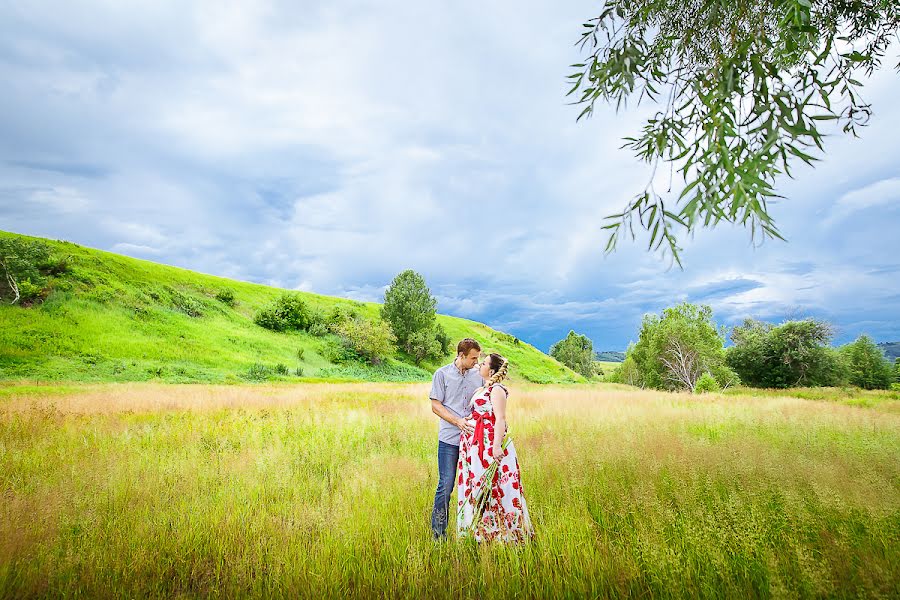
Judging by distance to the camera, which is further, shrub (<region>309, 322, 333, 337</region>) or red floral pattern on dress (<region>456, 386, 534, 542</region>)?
shrub (<region>309, 322, 333, 337</region>)

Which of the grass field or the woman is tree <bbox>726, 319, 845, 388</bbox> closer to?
the grass field

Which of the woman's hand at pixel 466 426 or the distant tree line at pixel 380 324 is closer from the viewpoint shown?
the woman's hand at pixel 466 426

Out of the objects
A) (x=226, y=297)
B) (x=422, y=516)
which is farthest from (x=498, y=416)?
(x=226, y=297)

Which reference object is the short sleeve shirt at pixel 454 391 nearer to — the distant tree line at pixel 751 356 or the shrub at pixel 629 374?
the distant tree line at pixel 751 356

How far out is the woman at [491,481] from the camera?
364 centimetres

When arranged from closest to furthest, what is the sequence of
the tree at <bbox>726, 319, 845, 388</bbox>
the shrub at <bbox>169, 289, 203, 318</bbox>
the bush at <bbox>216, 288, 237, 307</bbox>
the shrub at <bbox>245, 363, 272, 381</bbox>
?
the shrub at <bbox>245, 363, 272, 381</bbox> → the tree at <bbox>726, 319, 845, 388</bbox> → the shrub at <bbox>169, 289, 203, 318</bbox> → the bush at <bbox>216, 288, 237, 307</bbox>

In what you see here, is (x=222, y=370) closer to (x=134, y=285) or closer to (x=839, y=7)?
(x=134, y=285)

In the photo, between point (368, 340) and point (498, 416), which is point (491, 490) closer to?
point (498, 416)

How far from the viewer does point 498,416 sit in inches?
146

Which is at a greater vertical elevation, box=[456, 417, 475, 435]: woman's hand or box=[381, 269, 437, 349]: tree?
box=[381, 269, 437, 349]: tree

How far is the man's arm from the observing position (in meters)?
3.92

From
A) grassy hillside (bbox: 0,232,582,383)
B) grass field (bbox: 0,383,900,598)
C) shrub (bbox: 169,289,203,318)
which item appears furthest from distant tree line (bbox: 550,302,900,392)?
shrub (bbox: 169,289,203,318)

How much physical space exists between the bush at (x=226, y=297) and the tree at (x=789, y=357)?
58.4 m

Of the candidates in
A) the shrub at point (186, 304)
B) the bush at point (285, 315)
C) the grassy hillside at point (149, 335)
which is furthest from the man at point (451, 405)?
the bush at point (285, 315)
